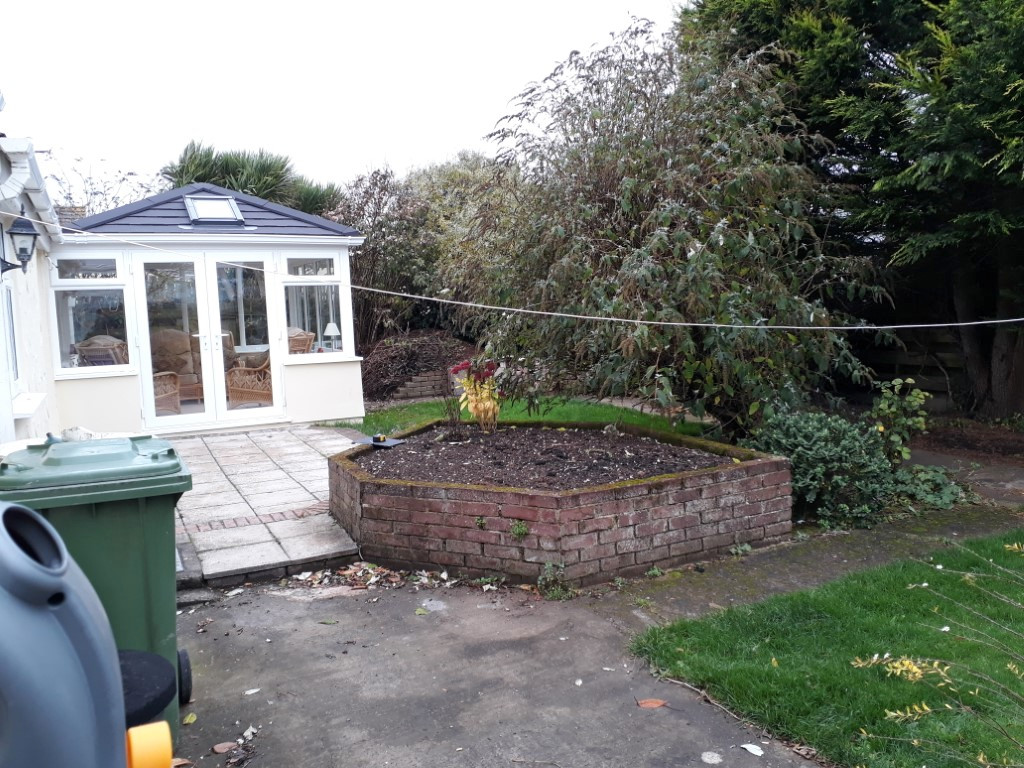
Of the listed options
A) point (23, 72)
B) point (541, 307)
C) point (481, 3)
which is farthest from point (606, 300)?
point (23, 72)

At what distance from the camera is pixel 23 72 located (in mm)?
19078

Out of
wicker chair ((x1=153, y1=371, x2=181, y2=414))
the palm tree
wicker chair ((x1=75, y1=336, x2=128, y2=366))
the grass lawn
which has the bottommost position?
the grass lawn

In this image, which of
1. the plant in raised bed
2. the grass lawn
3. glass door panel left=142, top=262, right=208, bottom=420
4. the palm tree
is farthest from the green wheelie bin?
the palm tree

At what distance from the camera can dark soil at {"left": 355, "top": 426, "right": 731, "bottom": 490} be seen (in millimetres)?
5180

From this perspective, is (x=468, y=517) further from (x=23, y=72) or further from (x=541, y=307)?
(x=23, y=72)

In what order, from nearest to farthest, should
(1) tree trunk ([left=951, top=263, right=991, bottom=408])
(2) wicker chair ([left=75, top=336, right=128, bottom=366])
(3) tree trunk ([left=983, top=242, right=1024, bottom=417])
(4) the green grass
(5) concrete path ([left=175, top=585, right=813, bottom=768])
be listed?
(5) concrete path ([left=175, top=585, right=813, bottom=768]) → (3) tree trunk ([left=983, top=242, right=1024, bottom=417]) → (4) the green grass → (1) tree trunk ([left=951, top=263, right=991, bottom=408]) → (2) wicker chair ([left=75, top=336, right=128, bottom=366])

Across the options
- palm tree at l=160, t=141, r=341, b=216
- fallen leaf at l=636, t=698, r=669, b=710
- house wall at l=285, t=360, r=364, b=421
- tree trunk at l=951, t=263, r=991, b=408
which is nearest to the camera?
fallen leaf at l=636, t=698, r=669, b=710

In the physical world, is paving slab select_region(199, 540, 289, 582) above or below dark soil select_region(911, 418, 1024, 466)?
below

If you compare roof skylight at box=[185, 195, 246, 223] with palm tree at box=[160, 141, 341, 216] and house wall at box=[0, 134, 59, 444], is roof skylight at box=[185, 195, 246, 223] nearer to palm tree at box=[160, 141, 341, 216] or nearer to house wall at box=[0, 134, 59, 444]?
house wall at box=[0, 134, 59, 444]

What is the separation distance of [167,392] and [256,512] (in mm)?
4809

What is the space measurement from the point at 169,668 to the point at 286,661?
1664mm

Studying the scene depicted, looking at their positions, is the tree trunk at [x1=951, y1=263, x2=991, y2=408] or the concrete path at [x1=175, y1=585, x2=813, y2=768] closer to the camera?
the concrete path at [x1=175, y1=585, x2=813, y2=768]

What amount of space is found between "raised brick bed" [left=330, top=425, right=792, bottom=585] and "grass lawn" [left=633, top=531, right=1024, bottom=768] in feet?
2.41

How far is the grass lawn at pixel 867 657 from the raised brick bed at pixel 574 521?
735 millimetres
